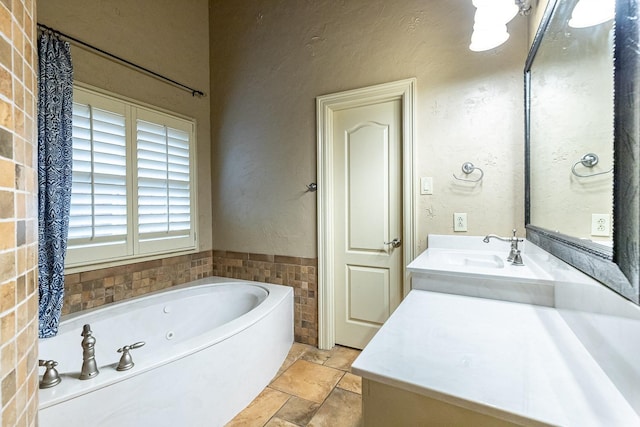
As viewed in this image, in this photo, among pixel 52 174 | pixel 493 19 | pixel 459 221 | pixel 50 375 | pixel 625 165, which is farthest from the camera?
pixel 459 221

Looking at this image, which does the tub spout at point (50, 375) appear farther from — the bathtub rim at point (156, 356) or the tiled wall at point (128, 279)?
the tiled wall at point (128, 279)

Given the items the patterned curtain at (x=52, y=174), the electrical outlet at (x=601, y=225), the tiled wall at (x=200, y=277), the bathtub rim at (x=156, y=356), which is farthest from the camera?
the tiled wall at (x=200, y=277)

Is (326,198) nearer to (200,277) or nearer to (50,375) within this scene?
(200,277)

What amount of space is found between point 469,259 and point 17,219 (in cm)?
188

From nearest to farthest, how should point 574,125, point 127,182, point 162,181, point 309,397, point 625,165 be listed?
point 625,165
point 574,125
point 309,397
point 127,182
point 162,181

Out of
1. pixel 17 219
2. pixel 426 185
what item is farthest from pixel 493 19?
pixel 17 219

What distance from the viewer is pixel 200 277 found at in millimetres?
2760

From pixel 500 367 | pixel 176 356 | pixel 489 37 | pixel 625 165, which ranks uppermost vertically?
pixel 489 37

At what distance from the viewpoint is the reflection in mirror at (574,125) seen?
682mm

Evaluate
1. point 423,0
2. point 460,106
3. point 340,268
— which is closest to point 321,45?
point 423,0

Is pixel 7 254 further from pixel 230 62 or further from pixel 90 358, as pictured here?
pixel 230 62

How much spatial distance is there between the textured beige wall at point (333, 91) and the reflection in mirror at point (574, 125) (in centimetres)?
34

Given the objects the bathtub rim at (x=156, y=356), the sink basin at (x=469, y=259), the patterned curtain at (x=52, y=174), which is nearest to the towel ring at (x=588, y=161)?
the sink basin at (x=469, y=259)

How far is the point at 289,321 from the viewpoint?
234 centimetres
